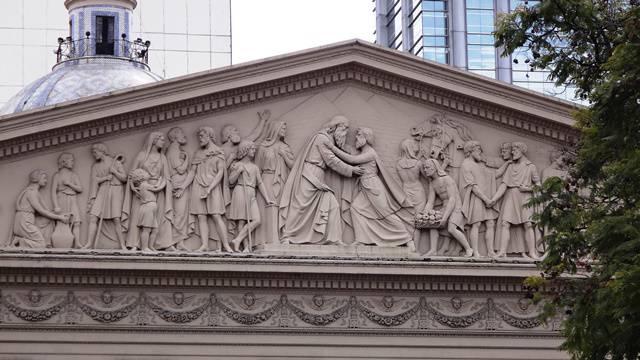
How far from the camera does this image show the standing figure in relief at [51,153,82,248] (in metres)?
34.0

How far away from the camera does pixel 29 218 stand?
3388 cm

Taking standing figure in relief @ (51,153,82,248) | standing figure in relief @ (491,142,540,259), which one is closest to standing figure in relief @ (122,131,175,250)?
standing figure in relief @ (51,153,82,248)

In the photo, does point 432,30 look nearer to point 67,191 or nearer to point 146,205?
point 146,205

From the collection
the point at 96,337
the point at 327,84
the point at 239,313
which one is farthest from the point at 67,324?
the point at 327,84

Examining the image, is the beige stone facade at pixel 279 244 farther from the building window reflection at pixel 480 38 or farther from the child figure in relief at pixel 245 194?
the building window reflection at pixel 480 38

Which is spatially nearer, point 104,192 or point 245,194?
point 104,192

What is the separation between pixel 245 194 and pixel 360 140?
227 centimetres

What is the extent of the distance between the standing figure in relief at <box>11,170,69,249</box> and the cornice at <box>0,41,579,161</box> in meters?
0.80

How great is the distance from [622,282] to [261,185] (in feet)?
38.4

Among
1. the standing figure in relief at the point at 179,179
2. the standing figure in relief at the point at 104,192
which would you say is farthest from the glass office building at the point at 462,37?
the standing figure in relief at the point at 104,192

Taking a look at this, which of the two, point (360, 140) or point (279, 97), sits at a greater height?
point (279, 97)

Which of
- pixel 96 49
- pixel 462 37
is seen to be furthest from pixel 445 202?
pixel 462 37

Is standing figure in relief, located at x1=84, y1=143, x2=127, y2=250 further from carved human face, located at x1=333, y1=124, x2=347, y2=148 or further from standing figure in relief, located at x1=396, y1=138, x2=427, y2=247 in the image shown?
standing figure in relief, located at x1=396, y1=138, x2=427, y2=247

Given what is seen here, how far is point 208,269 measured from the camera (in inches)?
1330
